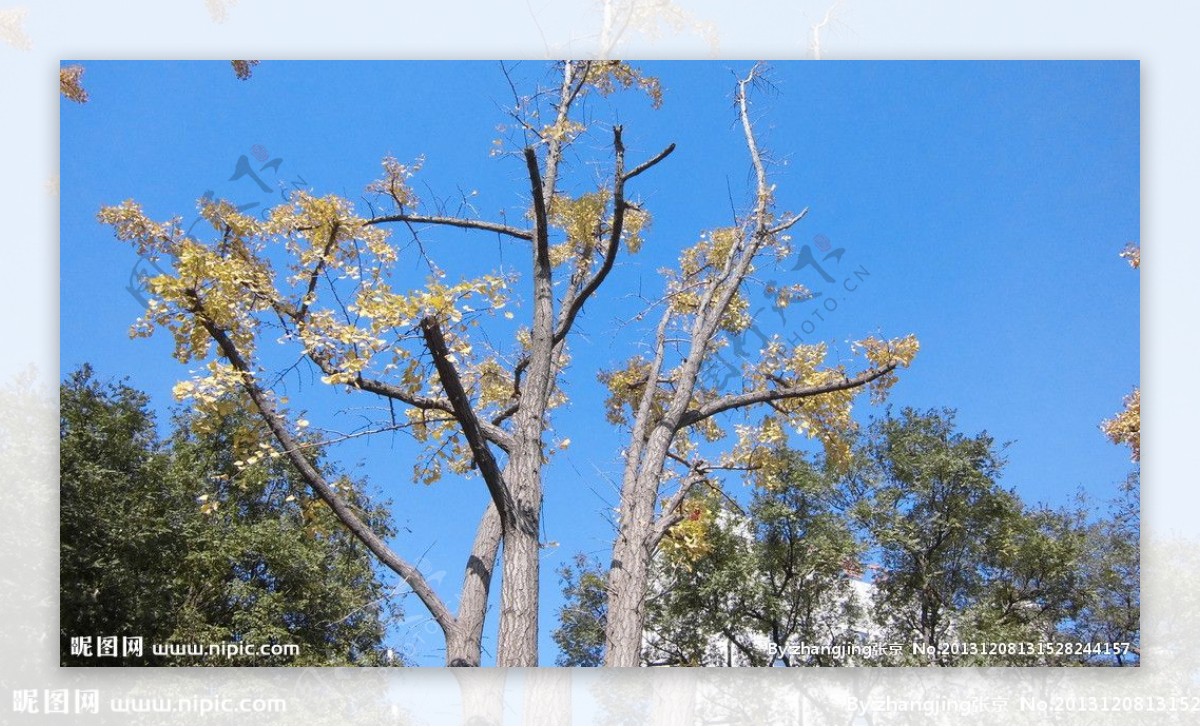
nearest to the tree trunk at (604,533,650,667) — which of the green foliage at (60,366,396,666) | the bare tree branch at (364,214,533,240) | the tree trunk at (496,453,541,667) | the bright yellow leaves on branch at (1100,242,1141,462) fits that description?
the tree trunk at (496,453,541,667)

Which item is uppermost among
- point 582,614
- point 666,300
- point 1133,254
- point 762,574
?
point 1133,254

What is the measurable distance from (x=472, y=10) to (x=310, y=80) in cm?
77

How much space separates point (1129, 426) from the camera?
16.1 ft

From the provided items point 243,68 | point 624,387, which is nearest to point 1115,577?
point 624,387

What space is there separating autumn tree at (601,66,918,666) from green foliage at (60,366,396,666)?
113 centimetres

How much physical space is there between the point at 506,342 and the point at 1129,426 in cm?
271

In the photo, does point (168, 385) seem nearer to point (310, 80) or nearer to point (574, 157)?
point (310, 80)

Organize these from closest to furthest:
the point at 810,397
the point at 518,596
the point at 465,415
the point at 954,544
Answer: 1. the point at 465,415
2. the point at 518,596
3. the point at 810,397
4. the point at 954,544

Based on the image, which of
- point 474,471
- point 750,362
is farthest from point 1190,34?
point 474,471

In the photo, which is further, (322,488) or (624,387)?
(624,387)

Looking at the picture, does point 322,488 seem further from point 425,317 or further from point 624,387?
point 624,387

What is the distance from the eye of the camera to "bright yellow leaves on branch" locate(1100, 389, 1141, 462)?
489 centimetres

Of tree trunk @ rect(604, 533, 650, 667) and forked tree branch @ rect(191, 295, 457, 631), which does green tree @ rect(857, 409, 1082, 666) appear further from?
forked tree branch @ rect(191, 295, 457, 631)

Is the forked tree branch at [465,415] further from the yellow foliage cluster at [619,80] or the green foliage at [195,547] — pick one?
the yellow foliage cluster at [619,80]
